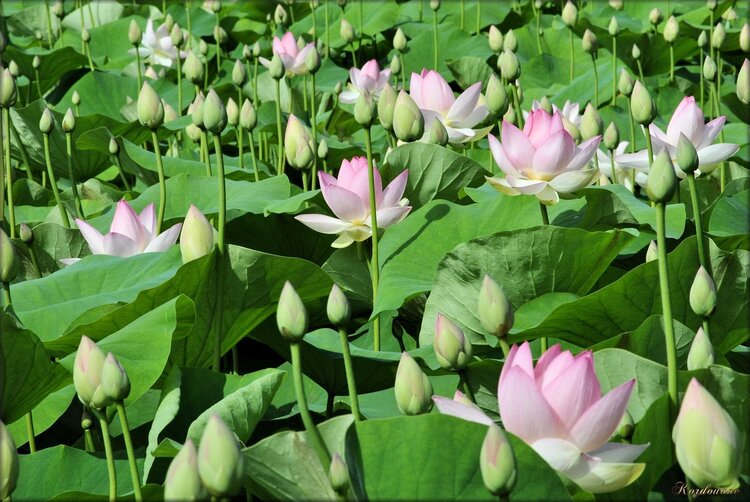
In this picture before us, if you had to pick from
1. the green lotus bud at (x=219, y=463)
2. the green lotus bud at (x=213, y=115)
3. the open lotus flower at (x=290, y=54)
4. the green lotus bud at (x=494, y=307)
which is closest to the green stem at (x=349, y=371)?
the green lotus bud at (x=494, y=307)

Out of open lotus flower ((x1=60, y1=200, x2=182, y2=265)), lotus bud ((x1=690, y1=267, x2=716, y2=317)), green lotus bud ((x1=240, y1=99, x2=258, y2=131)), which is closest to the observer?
lotus bud ((x1=690, y1=267, x2=716, y2=317))

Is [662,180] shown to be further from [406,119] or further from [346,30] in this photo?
[346,30]

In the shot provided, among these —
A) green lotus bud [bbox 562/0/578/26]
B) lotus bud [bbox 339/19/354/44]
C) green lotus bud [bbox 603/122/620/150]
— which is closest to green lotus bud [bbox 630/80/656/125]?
green lotus bud [bbox 603/122/620/150]

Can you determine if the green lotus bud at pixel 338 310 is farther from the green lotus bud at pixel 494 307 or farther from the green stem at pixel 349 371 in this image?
the green lotus bud at pixel 494 307

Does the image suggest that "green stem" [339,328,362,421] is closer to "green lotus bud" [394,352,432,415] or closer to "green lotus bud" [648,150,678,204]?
"green lotus bud" [394,352,432,415]

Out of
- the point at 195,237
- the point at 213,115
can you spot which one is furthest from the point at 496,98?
the point at 195,237

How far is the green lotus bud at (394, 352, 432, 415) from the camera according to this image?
79 cm

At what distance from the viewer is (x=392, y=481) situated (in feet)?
2.28

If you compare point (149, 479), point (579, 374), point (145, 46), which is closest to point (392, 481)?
point (579, 374)

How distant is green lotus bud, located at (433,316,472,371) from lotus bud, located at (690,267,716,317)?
23 centimetres

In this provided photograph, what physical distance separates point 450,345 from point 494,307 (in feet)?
0.17

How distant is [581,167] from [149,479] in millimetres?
683

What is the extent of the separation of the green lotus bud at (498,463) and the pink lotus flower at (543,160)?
2.23 feet

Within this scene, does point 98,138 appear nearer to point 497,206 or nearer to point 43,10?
point 497,206
